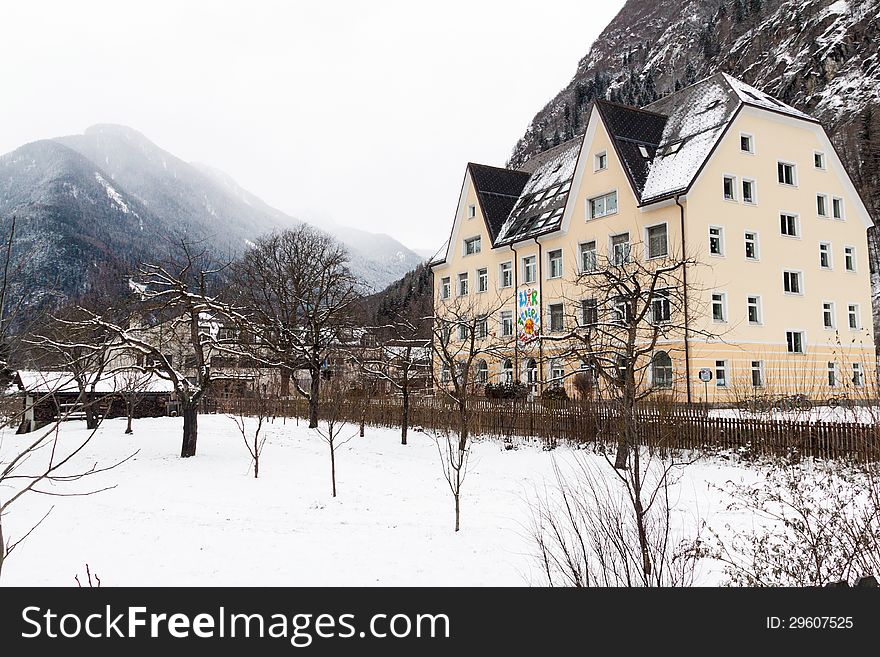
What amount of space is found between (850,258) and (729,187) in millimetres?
9487

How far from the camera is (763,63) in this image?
3474 inches

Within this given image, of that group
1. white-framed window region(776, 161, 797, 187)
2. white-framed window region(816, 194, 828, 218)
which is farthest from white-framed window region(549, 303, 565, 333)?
white-framed window region(816, 194, 828, 218)

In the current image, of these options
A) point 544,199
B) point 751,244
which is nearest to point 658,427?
point 751,244

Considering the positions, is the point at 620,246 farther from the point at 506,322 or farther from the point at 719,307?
the point at 506,322

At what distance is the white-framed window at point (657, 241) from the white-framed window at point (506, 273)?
11.1m

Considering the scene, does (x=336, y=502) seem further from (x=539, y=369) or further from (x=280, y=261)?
(x=280, y=261)

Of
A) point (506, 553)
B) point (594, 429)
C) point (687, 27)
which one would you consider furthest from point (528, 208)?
point (687, 27)

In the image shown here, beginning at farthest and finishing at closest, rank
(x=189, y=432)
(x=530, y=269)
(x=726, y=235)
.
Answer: (x=530, y=269) → (x=726, y=235) → (x=189, y=432)

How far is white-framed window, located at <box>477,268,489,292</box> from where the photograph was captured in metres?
44.9

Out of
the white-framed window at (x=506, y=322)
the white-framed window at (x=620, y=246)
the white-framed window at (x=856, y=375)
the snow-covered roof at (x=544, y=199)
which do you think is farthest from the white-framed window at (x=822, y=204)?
the white-framed window at (x=506, y=322)

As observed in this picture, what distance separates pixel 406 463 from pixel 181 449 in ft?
25.2

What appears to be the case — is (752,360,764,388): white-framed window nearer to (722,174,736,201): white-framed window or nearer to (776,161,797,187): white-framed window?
(722,174,736,201): white-framed window

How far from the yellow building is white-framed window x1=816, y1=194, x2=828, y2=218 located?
6 centimetres

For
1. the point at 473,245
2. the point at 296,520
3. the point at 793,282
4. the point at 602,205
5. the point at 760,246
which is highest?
the point at 473,245
